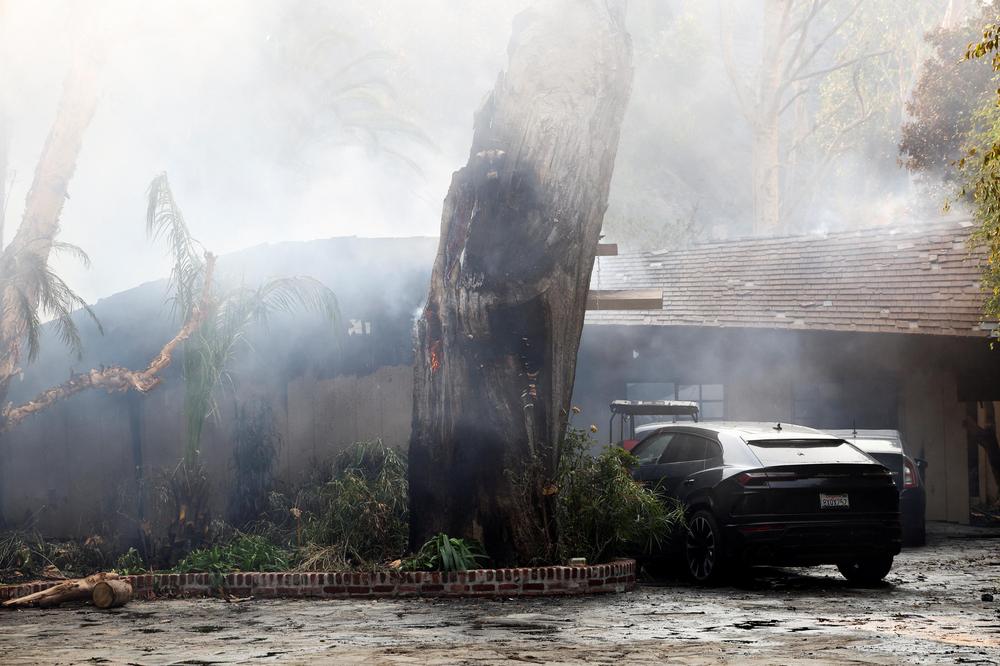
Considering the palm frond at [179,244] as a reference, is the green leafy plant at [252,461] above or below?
below

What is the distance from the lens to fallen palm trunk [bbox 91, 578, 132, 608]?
9.93 m

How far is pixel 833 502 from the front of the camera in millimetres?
10805

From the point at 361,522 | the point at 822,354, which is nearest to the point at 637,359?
the point at 822,354

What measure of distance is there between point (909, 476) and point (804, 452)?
4.64 metres

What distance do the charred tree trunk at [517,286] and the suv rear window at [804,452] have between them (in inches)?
75.7

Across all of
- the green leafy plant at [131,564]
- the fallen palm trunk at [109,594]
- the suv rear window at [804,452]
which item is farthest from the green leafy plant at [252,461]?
the suv rear window at [804,452]

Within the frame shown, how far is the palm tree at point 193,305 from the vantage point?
12.6 metres

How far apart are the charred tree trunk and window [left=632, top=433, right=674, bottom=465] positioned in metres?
1.64

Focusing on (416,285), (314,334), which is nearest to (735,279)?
(416,285)

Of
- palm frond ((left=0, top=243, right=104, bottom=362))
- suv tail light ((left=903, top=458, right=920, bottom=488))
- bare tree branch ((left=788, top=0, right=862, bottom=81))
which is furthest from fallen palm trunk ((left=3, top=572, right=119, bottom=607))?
bare tree branch ((left=788, top=0, right=862, bottom=81))

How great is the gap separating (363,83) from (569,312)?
73.3ft

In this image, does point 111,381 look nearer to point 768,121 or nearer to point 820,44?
point 820,44

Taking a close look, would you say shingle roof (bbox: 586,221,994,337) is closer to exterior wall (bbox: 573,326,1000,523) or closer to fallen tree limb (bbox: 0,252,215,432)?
exterior wall (bbox: 573,326,1000,523)

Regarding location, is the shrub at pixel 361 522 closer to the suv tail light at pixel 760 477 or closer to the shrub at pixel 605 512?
the shrub at pixel 605 512
